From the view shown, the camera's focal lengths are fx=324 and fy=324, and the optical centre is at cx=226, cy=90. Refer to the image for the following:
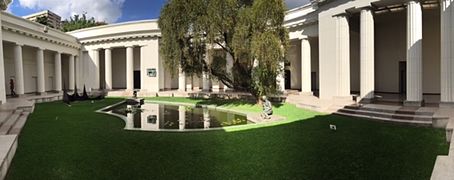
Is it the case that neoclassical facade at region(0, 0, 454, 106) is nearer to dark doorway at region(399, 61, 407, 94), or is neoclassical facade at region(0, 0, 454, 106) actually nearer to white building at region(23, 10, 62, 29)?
dark doorway at region(399, 61, 407, 94)

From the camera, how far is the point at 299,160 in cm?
664

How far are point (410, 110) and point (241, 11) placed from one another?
8.64m

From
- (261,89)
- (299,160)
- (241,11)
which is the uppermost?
(241,11)

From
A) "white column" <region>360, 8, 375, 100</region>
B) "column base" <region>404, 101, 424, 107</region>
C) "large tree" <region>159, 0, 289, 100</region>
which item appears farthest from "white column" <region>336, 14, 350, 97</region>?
"column base" <region>404, 101, 424, 107</region>

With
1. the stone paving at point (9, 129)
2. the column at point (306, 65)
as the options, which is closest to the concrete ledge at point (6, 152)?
the stone paving at point (9, 129)

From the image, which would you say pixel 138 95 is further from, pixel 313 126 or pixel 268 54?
pixel 313 126

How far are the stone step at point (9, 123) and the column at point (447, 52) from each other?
15170 millimetres

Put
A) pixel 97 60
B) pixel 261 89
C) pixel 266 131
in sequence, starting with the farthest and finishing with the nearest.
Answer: pixel 97 60, pixel 261 89, pixel 266 131

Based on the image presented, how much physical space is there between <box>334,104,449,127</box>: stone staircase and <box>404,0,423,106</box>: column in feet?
4.34

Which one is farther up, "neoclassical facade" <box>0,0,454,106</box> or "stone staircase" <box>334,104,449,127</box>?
"neoclassical facade" <box>0,0,454,106</box>

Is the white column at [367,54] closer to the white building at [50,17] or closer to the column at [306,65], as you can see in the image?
the column at [306,65]

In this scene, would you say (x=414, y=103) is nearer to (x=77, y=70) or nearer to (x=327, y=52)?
(x=327, y=52)

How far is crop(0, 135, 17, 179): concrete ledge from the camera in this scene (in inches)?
224

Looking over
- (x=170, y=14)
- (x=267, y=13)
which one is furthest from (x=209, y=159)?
(x=170, y=14)
